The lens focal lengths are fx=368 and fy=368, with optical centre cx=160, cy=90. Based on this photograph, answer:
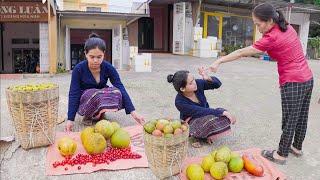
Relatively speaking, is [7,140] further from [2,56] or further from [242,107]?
[2,56]

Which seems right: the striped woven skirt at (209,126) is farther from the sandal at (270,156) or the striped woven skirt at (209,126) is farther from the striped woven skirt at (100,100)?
the striped woven skirt at (100,100)

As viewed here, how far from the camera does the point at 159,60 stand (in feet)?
48.5

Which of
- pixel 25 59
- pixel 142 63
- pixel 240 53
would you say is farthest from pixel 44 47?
pixel 240 53

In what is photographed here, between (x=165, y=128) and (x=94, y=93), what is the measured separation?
1.58 meters

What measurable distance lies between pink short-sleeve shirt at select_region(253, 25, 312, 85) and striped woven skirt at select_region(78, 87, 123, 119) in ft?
5.84

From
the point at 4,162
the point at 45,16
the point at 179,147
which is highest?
the point at 45,16

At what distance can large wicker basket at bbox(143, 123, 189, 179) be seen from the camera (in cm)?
300

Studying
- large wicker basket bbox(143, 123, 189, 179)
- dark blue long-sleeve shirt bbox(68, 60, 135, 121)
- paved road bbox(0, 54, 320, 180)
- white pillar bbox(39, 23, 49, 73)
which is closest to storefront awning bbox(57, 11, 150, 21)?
white pillar bbox(39, 23, 49, 73)

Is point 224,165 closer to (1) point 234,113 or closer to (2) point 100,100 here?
(2) point 100,100

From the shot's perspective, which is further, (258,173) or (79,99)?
(79,99)

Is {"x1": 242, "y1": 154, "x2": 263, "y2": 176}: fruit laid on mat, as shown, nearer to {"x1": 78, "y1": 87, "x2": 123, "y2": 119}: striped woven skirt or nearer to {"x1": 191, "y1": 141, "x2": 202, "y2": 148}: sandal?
{"x1": 191, "y1": 141, "x2": 202, "y2": 148}: sandal

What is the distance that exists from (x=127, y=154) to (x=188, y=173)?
28.7 inches

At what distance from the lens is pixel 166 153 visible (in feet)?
9.94

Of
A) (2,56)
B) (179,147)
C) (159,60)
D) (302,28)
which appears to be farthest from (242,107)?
(302,28)
